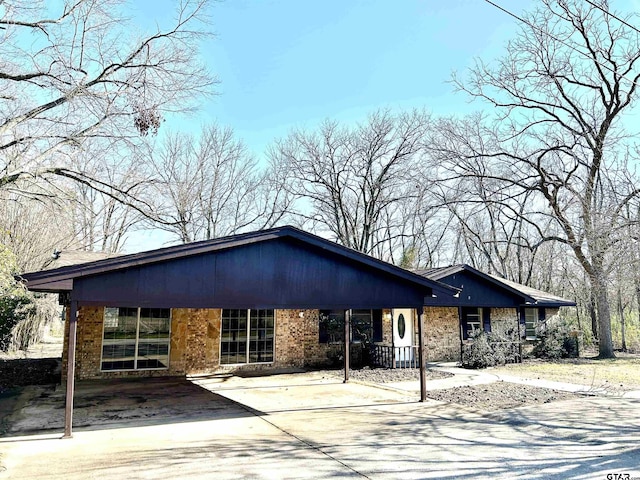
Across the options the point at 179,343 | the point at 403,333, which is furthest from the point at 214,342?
the point at 403,333

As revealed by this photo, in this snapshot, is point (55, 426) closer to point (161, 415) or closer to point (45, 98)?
point (161, 415)

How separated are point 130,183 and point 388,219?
843 inches

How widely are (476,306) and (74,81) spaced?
14475mm

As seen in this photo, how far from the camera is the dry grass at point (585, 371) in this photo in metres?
11.9

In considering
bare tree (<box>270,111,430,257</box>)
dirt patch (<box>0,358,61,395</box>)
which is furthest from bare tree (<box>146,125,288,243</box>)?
dirt patch (<box>0,358,61,395</box>)

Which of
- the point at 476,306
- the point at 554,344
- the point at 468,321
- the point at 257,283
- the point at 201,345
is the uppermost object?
the point at 257,283

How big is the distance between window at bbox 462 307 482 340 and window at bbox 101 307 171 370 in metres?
10.9

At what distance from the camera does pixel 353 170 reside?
27156mm

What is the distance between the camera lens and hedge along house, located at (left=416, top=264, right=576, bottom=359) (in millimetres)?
16297

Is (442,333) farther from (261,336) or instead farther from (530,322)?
(261,336)

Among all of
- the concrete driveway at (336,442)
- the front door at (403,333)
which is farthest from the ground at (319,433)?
the front door at (403,333)

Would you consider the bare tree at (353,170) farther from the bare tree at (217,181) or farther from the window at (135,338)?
the window at (135,338)

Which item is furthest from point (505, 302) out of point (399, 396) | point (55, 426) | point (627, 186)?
point (55, 426)

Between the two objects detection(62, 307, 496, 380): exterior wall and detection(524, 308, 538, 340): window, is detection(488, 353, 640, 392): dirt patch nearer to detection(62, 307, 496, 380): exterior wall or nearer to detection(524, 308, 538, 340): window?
detection(524, 308, 538, 340): window
